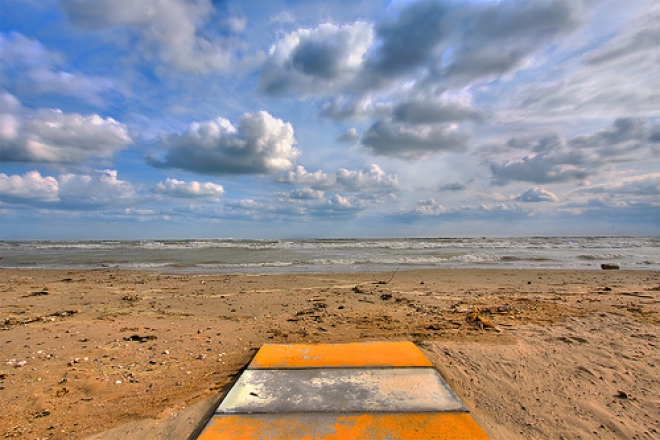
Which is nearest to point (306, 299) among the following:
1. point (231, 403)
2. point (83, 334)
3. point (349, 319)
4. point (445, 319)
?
point (349, 319)

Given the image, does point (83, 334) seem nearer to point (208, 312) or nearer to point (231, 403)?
point (208, 312)

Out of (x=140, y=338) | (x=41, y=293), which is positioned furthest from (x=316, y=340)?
(x=41, y=293)

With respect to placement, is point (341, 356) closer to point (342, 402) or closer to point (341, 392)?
point (341, 392)

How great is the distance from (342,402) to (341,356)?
3.18ft

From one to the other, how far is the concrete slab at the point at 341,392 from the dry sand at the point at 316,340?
307 mm

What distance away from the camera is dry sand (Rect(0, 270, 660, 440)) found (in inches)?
107

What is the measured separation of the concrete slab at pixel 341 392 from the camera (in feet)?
8.39

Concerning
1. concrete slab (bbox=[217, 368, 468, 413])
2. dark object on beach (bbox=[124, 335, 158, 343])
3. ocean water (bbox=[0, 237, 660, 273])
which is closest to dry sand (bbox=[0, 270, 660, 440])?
dark object on beach (bbox=[124, 335, 158, 343])

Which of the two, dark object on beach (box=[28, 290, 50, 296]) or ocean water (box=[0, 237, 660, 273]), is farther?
ocean water (box=[0, 237, 660, 273])

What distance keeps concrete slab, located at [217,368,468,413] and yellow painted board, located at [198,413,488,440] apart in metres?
0.09

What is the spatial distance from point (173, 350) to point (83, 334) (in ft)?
5.94

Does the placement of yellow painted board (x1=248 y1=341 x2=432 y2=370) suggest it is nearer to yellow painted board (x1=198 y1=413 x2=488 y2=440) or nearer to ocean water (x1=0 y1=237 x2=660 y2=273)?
yellow painted board (x1=198 y1=413 x2=488 y2=440)

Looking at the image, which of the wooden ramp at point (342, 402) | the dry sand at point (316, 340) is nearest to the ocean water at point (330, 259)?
the dry sand at point (316, 340)

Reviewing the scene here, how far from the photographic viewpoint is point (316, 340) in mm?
4484
